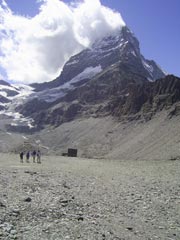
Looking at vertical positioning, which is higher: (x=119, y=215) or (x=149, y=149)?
(x=149, y=149)

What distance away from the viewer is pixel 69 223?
1756cm

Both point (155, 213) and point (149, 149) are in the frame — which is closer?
point (155, 213)

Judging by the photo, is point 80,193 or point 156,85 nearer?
point 80,193

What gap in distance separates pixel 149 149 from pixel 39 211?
11228 centimetres

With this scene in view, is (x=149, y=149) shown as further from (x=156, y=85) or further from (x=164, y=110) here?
(x=156, y=85)

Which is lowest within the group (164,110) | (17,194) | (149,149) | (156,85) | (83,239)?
(83,239)

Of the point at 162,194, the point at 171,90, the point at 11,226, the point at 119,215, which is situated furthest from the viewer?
the point at 171,90

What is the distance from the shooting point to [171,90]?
18700cm

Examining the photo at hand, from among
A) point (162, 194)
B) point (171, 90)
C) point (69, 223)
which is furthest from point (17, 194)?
point (171, 90)

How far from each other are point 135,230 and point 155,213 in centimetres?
397

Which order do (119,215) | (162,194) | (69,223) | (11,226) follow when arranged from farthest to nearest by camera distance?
1. (162,194)
2. (119,215)
3. (69,223)
4. (11,226)

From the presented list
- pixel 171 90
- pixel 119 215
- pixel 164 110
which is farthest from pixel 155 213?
pixel 171 90

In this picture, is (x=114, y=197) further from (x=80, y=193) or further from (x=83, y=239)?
(x=83, y=239)

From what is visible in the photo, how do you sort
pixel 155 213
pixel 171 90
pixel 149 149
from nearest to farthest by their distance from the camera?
pixel 155 213
pixel 149 149
pixel 171 90
